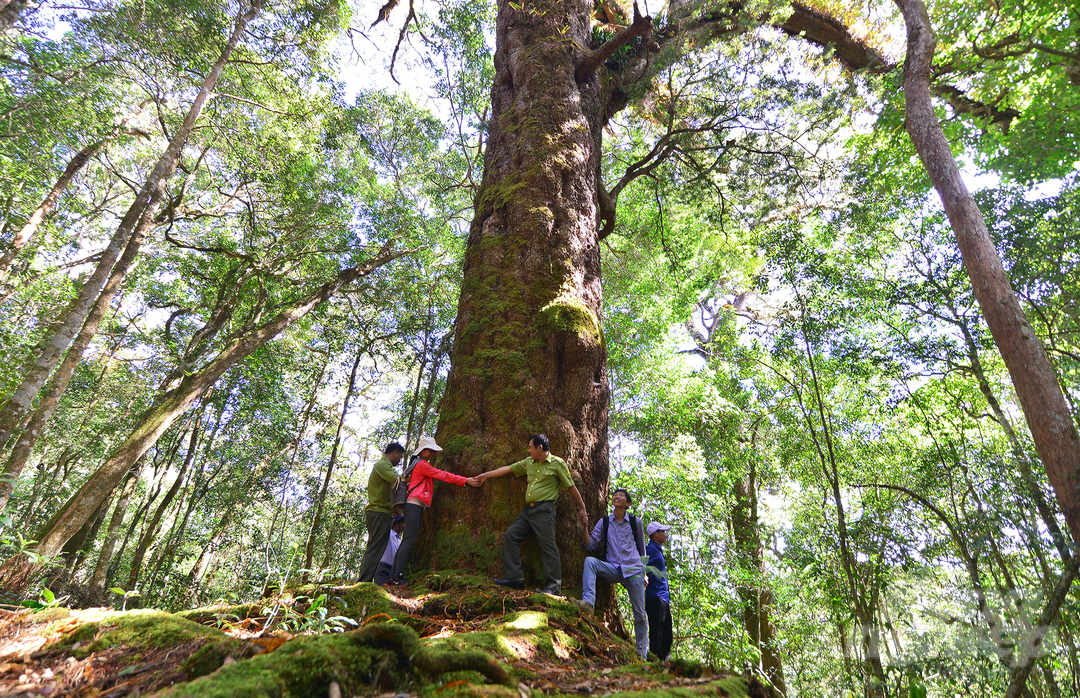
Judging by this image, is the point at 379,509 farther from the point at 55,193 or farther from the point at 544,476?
the point at 55,193

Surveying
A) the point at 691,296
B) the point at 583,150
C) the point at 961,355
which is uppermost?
the point at 691,296

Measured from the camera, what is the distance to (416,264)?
13.0m

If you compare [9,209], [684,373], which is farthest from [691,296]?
[9,209]

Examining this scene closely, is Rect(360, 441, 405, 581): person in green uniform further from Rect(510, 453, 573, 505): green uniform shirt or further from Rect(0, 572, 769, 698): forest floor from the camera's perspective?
Rect(0, 572, 769, 698): forest floor

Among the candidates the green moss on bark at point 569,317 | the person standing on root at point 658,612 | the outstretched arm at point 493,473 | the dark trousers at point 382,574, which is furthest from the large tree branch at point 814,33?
the dark trousers at point 382,574

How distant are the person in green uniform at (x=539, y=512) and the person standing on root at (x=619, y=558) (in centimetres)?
24

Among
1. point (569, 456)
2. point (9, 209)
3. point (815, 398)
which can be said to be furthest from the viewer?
point (9, 209)

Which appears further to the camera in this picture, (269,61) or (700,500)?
(269,61)

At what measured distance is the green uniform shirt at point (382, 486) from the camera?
194 inches

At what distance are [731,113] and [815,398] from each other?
5.43 meters


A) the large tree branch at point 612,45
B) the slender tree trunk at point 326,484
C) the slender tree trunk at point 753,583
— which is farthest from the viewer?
the slender tree trunk at point 326,484

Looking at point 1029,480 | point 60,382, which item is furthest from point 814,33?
point 60,382

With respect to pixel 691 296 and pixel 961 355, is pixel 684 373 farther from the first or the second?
pixel 961 355

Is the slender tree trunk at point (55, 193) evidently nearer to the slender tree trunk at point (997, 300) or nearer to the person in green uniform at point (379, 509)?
the person in green uniform at point (379, 509)
